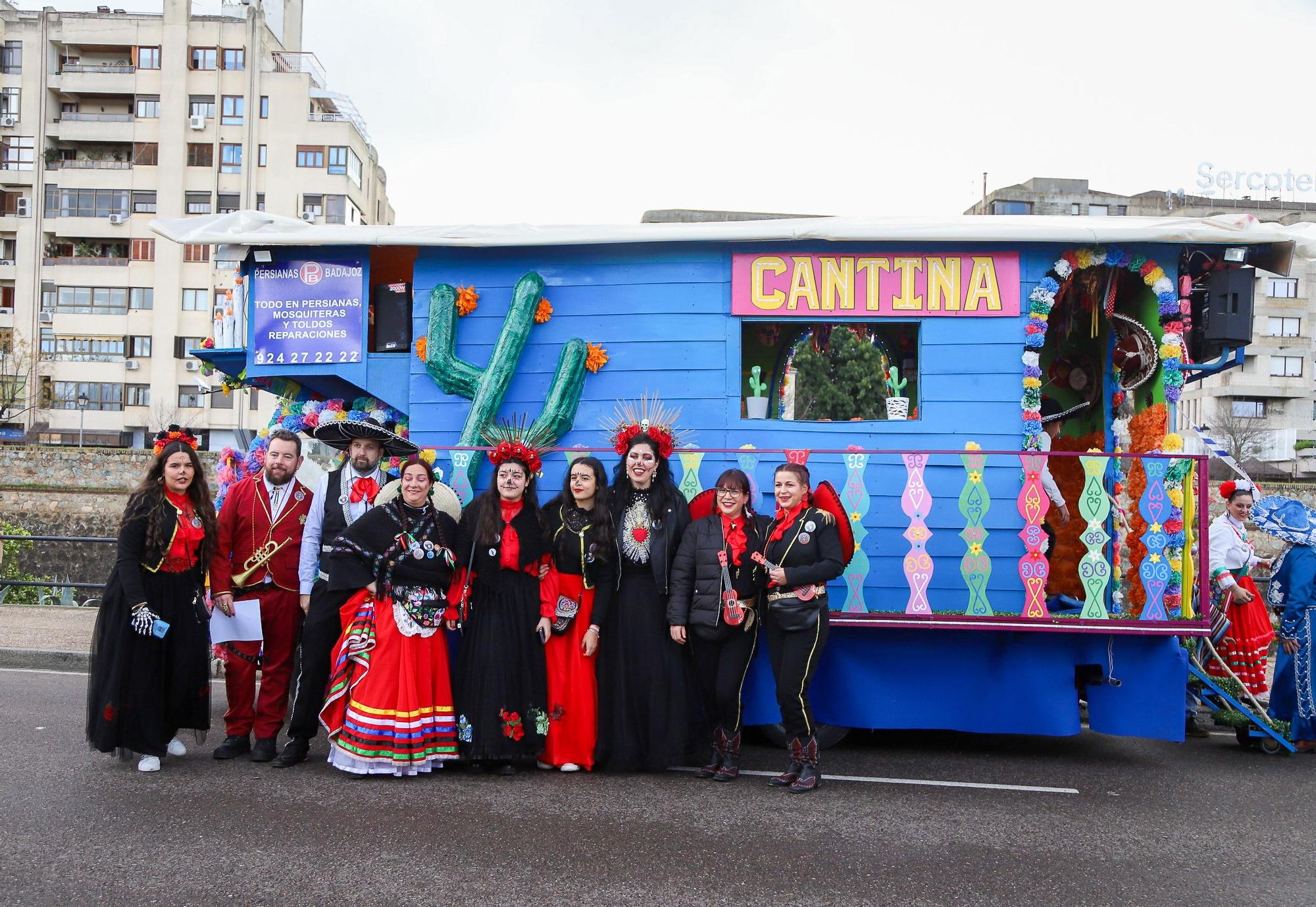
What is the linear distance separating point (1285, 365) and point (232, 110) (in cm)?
4824

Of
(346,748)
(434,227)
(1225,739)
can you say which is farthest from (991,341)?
(346,748)

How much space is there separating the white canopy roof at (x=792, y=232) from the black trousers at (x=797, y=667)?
3.04 m

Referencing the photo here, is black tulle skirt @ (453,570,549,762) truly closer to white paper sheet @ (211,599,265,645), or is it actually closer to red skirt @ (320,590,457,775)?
red skirt @ (320,590,457,775)

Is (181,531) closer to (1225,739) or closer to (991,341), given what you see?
(991,341)

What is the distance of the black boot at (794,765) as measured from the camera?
6.14m

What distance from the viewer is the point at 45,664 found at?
9.87 m

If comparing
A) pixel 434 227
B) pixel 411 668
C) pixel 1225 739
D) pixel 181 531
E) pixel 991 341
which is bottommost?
pixel 1225 739

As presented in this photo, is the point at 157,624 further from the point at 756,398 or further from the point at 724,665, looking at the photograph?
the point at 756,398

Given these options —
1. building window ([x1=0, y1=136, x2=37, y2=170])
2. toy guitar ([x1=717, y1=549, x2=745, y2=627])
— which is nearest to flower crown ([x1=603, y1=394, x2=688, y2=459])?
toy guitar ([x1=717, y1=549, x2=745, y2=627])

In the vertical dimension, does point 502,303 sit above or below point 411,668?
above

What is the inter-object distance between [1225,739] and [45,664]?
9.51 metres

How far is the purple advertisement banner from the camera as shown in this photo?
877cm

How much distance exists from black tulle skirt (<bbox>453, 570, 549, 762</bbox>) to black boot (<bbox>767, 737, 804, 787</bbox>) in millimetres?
1358

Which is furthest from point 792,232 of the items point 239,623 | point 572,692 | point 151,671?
point 151,671
